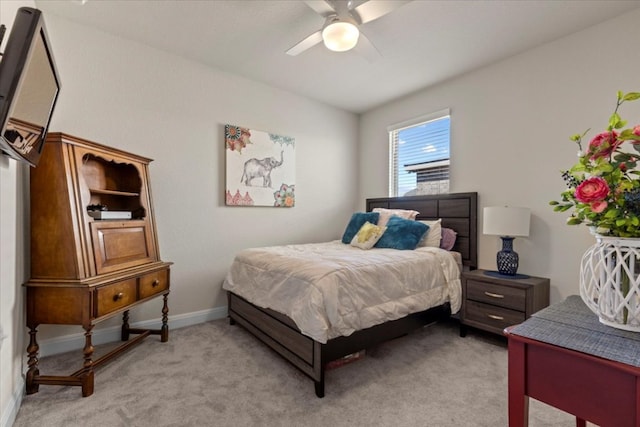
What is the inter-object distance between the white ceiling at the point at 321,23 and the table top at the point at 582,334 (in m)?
2.17

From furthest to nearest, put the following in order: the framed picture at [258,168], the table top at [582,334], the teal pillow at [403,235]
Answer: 1. the framed picture at [258,168]
2. the teal pillow at [403,235]
3. the table top at [582,334]

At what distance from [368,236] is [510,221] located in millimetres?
1238

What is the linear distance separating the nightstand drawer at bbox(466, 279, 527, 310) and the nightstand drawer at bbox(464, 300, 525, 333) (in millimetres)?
42


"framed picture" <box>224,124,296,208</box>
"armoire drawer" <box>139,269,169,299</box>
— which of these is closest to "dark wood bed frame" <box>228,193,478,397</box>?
"armoire drawer" <box>139,269,169,299</box>

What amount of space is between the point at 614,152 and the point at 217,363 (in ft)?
8.06

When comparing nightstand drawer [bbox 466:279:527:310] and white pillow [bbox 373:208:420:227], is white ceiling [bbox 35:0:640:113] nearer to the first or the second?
white pillow [bbox 373:208:420:227]

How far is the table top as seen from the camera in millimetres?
743

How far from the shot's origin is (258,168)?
338 centimetres

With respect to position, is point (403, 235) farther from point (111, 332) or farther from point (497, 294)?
point (111, 332)

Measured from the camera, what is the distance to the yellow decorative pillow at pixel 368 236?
292 centimetres

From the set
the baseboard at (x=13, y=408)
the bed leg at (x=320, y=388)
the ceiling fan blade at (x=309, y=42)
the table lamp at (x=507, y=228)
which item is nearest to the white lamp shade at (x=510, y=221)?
the table lamp at (x=507, y=228)

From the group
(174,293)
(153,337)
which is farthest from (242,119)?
(153,337)

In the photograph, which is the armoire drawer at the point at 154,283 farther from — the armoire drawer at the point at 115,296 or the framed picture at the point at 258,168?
the framed picture at the point at 258,168

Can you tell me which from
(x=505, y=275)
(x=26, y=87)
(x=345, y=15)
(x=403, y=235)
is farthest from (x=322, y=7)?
(x=505, y=275)
